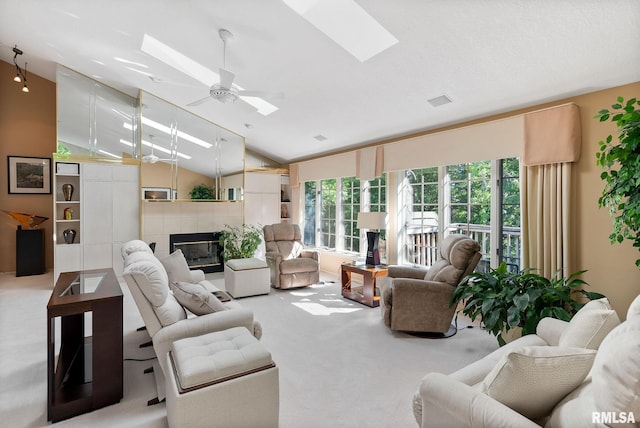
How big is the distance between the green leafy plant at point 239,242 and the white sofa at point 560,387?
16.7 feet

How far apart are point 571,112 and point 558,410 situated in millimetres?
2848

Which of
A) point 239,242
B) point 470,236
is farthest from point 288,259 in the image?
point 470,236

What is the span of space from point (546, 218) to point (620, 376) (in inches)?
105

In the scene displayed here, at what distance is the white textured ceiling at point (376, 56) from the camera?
95.7 inches

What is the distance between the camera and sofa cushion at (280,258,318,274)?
5047 mm

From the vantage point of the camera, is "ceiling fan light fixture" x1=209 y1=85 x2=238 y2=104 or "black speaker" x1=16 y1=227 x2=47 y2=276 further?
"black speaker" x1=16 y1=227 x2=47 y2=276

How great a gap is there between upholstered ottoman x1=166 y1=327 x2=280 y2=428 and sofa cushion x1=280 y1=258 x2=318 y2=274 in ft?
10.0

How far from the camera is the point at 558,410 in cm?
121

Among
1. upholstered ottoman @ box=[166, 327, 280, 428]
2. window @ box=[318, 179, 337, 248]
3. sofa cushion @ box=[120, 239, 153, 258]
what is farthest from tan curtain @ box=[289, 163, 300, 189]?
upholstered ottoman @ box=[166, 327, 280, 428]

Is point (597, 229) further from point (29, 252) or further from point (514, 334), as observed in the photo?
point (29, 252)

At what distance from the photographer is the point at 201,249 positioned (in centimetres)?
636

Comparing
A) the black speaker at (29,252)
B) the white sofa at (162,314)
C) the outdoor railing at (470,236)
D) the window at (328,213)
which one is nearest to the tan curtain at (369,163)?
the outdoor railing at (470,236)

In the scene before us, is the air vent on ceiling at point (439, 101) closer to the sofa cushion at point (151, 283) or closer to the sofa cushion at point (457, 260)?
the sofa cushion at point (457, 260)
